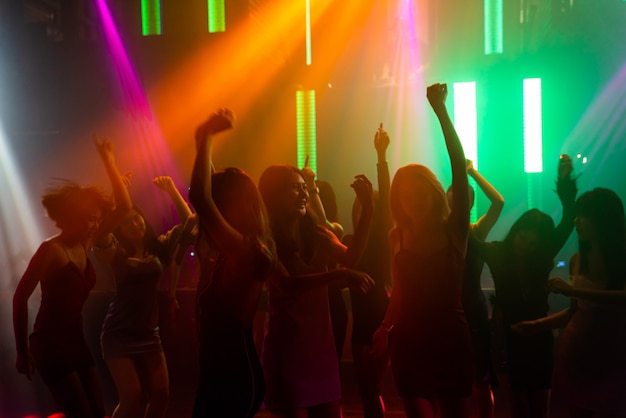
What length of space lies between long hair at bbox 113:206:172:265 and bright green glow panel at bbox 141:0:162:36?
677cm

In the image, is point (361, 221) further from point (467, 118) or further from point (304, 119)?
point (304, 119)

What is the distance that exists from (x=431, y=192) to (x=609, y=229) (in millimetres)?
963

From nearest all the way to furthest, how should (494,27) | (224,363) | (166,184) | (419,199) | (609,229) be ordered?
1. (224,363)
2. (419,199)
3. (609,229)
4. (166,184)
5. (494,27)

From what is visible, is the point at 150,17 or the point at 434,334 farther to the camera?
the point at 150,17

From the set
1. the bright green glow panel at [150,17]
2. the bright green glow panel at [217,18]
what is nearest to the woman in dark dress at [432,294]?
the bright green glow panel at [217,18]

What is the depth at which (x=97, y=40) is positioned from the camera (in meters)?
9.27

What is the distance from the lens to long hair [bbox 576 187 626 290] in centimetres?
283

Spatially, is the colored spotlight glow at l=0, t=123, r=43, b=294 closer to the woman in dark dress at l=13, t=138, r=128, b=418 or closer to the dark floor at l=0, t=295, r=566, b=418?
the dark floor at l=0, t=295, r=566, b=418

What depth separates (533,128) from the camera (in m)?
8.80

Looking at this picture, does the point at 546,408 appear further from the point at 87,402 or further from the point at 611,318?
the point at 87,402

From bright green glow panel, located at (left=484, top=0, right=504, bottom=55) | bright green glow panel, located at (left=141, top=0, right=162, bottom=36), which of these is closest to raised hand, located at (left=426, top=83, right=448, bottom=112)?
bright green glow panel, located at (left=484, top=0, right=504, bottom=55)

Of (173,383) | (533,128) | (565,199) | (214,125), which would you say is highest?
(533,128)

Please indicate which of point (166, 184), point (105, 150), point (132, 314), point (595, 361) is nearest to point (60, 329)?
point (132, 314)

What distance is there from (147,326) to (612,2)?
8.11 m
